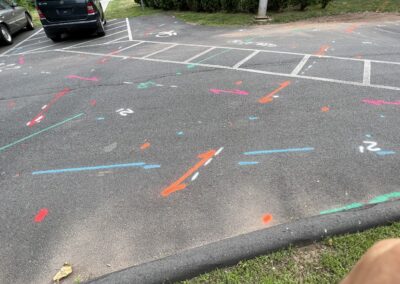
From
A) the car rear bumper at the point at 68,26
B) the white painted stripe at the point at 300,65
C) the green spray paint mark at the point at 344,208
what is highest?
the car rear bumper at the point at 68,26

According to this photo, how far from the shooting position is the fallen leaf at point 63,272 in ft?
8.82

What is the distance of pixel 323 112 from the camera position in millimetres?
5043

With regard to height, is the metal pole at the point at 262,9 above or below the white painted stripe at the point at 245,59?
above

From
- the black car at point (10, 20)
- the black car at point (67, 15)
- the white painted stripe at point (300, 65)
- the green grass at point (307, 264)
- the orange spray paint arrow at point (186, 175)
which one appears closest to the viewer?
the green grass at point (307, 264)

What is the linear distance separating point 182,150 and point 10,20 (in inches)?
456

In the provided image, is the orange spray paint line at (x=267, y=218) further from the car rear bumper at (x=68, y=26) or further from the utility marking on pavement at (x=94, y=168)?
the car rear bumper at (x=68, y=26)

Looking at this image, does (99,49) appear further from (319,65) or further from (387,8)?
(387,8)

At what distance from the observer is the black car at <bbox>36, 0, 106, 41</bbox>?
10.6 meters

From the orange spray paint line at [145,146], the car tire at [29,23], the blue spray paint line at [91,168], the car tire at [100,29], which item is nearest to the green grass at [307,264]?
the blue spray paint line at [91,168]

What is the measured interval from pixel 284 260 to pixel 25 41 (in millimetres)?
13288

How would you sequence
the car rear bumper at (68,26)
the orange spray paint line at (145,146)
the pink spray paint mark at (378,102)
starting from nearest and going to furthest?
1. the orange spray paint line at (145,146)
2. the pink spray paint mark at (378,102)
3. the car rear bumper at (68,26)

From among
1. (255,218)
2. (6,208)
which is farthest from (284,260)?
(6,208)

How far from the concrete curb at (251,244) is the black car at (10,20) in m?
12.1

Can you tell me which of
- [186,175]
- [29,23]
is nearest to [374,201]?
[186,175]
